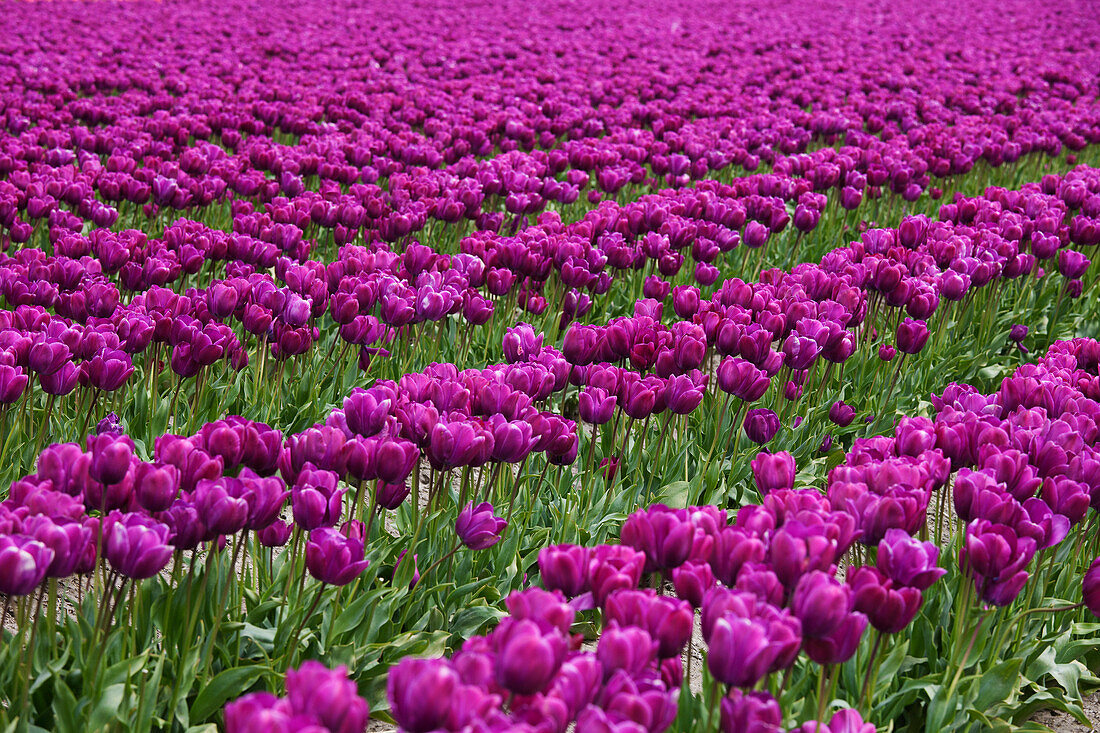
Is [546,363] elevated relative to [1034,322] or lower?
elevated

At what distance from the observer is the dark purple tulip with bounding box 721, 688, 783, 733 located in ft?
5.40

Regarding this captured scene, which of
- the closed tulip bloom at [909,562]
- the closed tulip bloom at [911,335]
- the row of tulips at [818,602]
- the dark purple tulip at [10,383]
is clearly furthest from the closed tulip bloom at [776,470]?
the dark purple tulip at [10,383]

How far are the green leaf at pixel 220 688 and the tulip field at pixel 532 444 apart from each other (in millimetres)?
18

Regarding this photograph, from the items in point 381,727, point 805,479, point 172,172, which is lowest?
point 381,727

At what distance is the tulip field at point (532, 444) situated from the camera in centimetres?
190

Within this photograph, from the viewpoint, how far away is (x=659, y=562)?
2.07 metres

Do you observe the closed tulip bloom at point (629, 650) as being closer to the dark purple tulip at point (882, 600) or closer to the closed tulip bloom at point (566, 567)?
the closed tulip bloom at point (566, 567)

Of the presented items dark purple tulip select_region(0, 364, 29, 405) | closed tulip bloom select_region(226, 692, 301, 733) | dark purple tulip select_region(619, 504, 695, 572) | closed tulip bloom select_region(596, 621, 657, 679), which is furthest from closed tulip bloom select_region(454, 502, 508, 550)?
dark purple tulip select_region(0, 364, 29, 405)

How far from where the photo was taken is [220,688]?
2.35m

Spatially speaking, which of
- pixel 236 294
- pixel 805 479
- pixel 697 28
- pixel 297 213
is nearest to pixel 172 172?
pixel 297 213

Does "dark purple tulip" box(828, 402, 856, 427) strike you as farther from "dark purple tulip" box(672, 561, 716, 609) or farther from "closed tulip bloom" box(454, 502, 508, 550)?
"dark purple tulip" box(672, 561, 716, 609)

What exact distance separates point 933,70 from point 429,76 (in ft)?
24.1

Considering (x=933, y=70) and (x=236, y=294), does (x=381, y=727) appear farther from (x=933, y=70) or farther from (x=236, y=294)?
(x=933, y=70)

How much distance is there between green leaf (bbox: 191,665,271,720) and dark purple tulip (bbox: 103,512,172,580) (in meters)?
0.47
